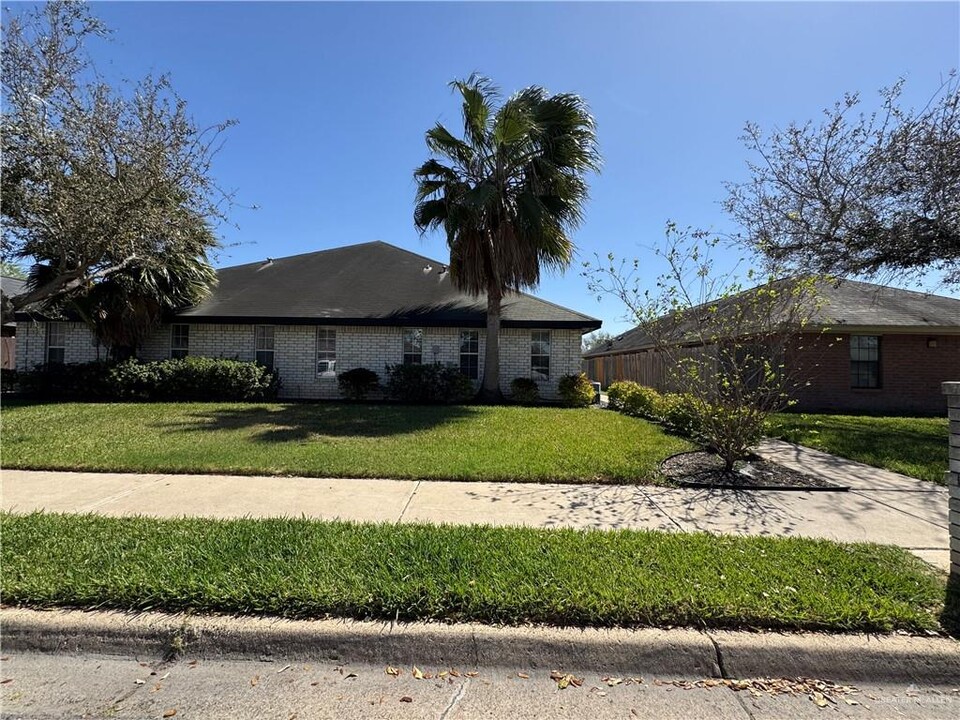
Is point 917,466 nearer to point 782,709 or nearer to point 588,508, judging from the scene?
point 588,508

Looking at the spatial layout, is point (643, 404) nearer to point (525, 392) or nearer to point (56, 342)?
point (525, 392)

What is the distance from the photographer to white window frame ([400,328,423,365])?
50.0 ft

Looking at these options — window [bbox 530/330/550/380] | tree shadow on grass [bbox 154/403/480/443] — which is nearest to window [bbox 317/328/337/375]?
tree shadow on grass [bbox 154/403/480/443]

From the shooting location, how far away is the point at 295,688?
2520 millimetres

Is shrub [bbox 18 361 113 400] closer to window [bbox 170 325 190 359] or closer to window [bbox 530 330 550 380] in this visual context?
window [bbox 170 325 190 359]

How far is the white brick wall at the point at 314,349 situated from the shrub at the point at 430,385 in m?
1.08

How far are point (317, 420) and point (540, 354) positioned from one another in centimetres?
741

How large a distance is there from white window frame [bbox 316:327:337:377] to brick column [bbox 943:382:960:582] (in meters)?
14.3

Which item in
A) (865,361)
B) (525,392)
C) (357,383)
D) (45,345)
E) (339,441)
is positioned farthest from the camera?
(45,345)

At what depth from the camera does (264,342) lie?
50.8ft

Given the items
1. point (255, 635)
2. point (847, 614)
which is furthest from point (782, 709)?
point (255, 635)

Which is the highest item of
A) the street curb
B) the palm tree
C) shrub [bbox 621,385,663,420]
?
the palm tree

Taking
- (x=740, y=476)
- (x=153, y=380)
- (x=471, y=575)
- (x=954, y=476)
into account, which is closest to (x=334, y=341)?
(x=153, y=380)

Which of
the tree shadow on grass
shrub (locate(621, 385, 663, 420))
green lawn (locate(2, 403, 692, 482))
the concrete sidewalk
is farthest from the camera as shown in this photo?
shrub (locate(621, 385, 663, 420))
